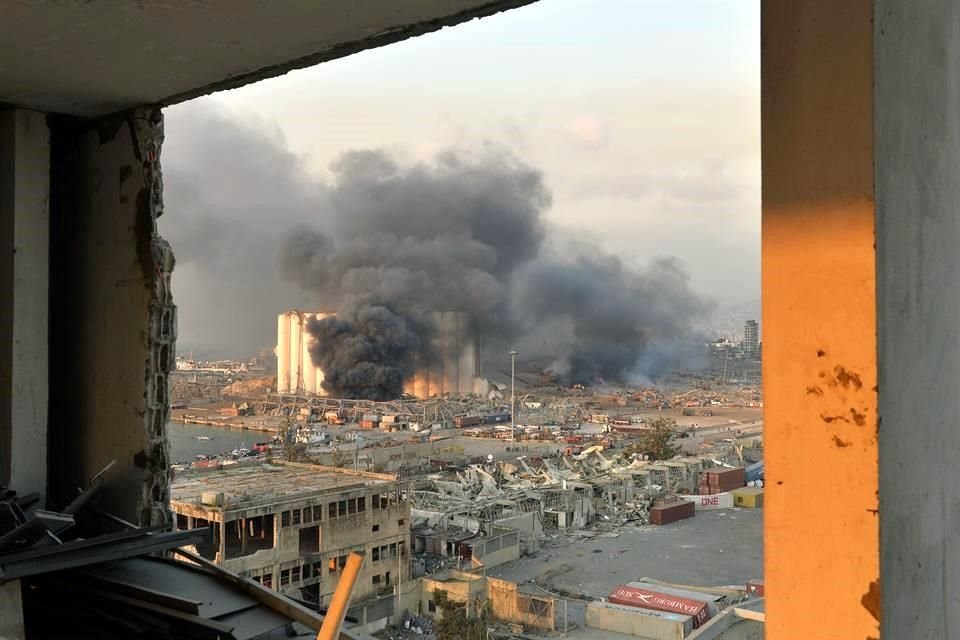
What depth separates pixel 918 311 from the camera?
1.00 metres

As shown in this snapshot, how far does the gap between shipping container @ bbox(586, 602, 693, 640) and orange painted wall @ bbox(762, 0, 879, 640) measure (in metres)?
9.11

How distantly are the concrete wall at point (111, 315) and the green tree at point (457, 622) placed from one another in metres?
7.81

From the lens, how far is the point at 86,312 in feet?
7.54

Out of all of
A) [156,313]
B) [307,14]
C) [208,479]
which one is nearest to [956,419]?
[307,14]

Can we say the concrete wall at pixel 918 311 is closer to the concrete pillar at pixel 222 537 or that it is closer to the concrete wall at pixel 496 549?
the concrete pillar at pixel 222 537

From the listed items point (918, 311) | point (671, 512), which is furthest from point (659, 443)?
point (918, 311)

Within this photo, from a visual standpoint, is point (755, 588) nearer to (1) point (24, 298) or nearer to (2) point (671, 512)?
(2) point (671, 512)

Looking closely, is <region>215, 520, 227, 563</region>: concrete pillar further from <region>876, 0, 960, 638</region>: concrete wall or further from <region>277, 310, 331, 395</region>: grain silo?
<region>277, 310, 331, 395</region>: grain silo

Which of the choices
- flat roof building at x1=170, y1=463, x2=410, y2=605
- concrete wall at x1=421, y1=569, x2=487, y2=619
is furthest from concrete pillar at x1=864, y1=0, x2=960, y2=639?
concrete wall at x1=421, y1=569, x2=487, y2=619

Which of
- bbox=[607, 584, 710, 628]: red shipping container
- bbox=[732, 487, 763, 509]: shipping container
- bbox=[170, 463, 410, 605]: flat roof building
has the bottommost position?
bbox=[732, 487, 763, 509]: shipping container

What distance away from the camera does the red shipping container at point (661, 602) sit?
385 inches

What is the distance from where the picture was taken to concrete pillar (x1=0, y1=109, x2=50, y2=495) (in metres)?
2.12

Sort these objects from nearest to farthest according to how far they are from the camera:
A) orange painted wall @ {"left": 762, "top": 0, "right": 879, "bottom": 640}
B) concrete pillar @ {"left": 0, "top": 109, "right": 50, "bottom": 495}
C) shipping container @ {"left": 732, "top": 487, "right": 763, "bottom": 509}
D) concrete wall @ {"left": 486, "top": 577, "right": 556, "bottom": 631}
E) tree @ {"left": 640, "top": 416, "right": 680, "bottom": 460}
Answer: orange painted wall @ {"left": 762, "top": 0, "right": 879, "bottom": 640}, concrete pillar @ {"left": 0, "top": 109, "right": 50, "bottom": 495}, concrete wall @ {"left": 486, "top": 577, "right": 556, "bottom": 631}, shipping container @ {"left": 732, "top": 487, "right": 763, "bottom": 509}, tree @ {"left": 640, "top": 416, "right": 680, "bottom": 460}

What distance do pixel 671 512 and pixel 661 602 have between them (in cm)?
628
